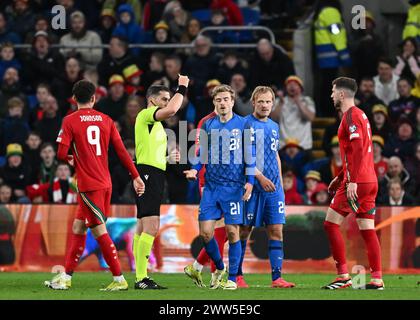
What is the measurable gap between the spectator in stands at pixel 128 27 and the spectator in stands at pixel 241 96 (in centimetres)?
258

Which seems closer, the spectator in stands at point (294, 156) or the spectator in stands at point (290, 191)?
the spectator in stands at point (290, 191)

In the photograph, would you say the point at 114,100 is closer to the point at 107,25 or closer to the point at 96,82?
the point at 96,82

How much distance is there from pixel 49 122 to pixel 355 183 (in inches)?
330

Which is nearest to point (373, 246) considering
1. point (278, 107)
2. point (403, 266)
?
point (403, 266)

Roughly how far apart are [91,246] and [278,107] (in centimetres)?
454

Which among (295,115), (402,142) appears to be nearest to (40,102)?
(295,115)

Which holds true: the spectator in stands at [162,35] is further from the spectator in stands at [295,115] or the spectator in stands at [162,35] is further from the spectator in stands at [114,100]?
the spectator in stands at [295,115]

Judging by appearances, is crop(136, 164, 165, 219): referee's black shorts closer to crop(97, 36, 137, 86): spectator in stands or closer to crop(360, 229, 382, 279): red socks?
crop(360, 229, 382, 279): red socks

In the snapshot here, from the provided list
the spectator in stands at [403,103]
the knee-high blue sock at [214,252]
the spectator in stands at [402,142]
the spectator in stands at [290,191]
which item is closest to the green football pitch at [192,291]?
the knee-high blue sock at [214,252]

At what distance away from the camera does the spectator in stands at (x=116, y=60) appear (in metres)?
22.1

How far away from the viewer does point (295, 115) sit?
21469 millimetres

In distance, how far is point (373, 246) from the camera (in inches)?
558

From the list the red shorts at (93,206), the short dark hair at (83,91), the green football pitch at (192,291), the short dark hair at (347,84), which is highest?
the short dark hair at (347,84)

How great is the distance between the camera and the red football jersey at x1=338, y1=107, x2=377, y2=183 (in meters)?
14.1
